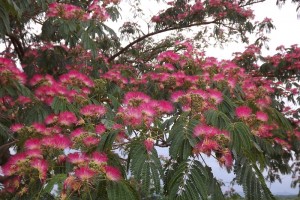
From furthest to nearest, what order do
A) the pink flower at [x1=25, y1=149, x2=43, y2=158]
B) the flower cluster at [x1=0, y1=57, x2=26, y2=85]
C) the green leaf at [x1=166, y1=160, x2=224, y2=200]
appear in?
1. the flower cluster at [x1=0, y1=57, x2=26, y2=85]
2. the pink flower at [x1=25, y1=149, x2=43, y2=158]
3. the green leaf at [x1=166, y1=160, x2=224, y2=200]

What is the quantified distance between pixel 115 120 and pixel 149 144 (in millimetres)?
706

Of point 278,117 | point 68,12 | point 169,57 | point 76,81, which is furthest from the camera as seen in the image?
point 169,57

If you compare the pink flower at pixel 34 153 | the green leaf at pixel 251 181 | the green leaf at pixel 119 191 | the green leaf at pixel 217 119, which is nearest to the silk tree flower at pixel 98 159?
the green leaf at pixel 119 191

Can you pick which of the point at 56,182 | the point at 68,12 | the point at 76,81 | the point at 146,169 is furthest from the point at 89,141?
the point at 68,12

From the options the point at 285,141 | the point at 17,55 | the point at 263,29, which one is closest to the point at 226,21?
the point at 263,29

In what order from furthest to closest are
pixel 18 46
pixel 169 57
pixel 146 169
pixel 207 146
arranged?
pixel 18 46
pixel 169 57
pixel 207 146
pixel 146 169

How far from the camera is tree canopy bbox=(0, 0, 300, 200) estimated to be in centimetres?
245

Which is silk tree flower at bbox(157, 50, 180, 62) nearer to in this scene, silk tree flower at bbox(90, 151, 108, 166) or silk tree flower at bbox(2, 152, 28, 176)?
silk tree flower at bbox(2, 152, 28, 176)

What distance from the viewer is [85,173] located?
2264 mm

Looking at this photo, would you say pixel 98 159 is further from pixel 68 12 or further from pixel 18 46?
pixel 18 46

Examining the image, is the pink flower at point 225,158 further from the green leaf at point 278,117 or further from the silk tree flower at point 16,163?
the green leaf at point 278,117

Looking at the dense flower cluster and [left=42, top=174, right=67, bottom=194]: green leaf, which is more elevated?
the dense flower cluster

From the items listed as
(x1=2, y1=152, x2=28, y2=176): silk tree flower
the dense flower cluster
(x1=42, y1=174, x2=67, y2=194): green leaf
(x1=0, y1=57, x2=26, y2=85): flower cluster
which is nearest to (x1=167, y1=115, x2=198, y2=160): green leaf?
(x1=42, y1=174, x2=67, y2=194): green leaf

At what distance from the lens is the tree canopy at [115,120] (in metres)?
2.45
